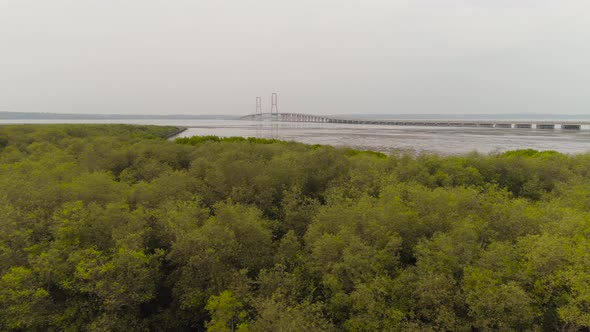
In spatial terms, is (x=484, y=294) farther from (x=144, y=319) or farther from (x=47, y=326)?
(x=47, y=326)

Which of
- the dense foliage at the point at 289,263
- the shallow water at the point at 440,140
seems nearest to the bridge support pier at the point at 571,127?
the shallow water at the point at 440,140

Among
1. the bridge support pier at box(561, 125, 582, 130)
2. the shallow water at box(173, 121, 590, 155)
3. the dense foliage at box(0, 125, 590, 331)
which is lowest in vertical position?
the dense foliage at box(0, 125, 590, 331)

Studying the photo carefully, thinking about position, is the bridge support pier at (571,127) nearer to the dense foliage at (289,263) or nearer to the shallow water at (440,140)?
the shallow water at (440,140)

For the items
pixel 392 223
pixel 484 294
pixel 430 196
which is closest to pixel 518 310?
pixel 484 294

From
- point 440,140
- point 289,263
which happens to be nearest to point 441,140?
point 440,140

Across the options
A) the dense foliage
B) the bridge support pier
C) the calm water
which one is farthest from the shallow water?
the bridge support pier

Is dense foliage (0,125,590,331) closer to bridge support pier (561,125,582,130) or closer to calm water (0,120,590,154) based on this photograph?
calm water (0,120,590,154)

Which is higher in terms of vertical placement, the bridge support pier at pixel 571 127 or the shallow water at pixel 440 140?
the bridge support pier at pixel 571 127

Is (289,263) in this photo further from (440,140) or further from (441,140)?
(441,140)

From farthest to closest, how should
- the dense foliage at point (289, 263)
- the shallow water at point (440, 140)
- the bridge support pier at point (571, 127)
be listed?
the bridge support pier at point (571, 127) → the shallow water at point (440, 140) → the dense foliage at point (289, 263)

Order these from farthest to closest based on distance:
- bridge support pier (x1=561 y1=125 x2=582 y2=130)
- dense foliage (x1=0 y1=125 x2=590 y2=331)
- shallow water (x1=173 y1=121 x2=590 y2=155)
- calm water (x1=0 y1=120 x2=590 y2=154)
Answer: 1. bridge support pier (x1=561 y1=125 x2=582 y2=130)
2. calm water (x1=0 y1=120 x2=590 y2=154)
3. shallow water (x1=173 y1=121 x2=590 y2=155)
4. dense foliage (x1=0 y1=125 x2=590 y2=331)

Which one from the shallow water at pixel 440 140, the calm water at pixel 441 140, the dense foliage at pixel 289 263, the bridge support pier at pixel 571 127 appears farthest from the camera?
the bridge support pier at pixel 571 127
